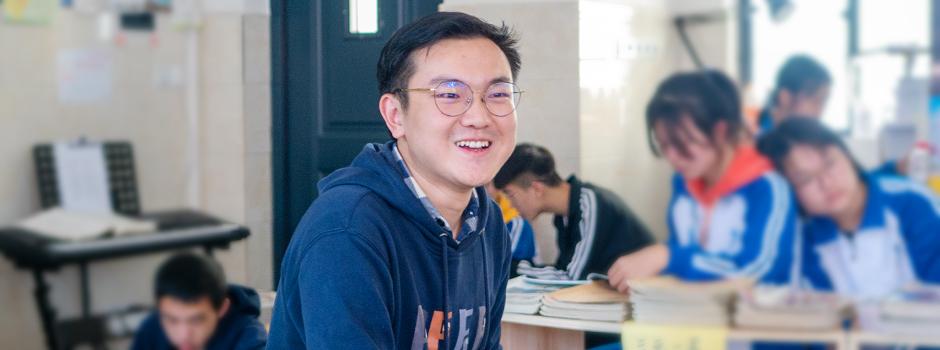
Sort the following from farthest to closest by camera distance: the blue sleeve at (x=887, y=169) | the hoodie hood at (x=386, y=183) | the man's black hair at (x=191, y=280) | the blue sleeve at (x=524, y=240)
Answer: the blue sleeve at (x=524, y=240)
the blue sleeve at (x=887, y=169)
the hoodie hood at (x=386, y=183)
the man's black hair at (x=191, y=280)

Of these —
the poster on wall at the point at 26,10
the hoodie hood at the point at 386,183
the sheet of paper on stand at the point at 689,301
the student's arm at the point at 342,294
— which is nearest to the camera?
the poster on wall at the point at 26,10

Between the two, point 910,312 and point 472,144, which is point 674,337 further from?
point 472,144

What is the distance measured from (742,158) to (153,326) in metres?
0.83

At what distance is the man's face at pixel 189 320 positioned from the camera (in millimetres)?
980

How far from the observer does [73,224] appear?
2.63 ft

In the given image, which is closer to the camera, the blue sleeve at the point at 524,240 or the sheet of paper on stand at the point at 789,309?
the sheet of paper on stand at the point at 789,309

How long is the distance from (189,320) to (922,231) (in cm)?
95

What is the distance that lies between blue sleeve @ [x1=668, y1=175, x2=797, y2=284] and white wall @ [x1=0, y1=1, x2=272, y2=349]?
2.37 feet

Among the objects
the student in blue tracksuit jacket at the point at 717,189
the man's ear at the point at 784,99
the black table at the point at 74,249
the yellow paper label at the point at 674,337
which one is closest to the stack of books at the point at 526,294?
the yellow paper label at the point at 674,337

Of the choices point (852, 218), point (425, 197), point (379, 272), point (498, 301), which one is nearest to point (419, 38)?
point (425, 197)

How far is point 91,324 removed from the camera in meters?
0.85

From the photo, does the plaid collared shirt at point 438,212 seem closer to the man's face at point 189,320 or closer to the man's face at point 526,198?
the man's face at point 189,320

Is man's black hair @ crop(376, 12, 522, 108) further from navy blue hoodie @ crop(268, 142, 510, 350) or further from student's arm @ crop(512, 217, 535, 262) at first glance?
student's arm @ crop(512, 217, 535, 262)

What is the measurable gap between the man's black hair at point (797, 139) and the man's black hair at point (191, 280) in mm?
749
